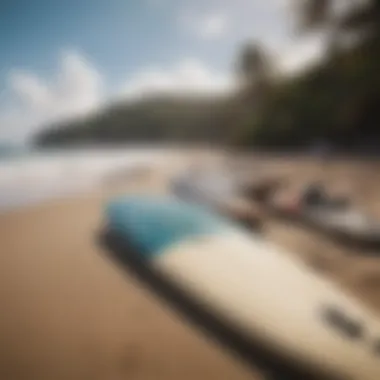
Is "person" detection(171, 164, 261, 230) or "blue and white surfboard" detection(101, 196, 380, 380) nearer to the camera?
"blue and white surfboard" detection(101, 196, 380, 380)

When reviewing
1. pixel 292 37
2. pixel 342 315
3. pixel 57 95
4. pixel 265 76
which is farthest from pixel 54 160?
pixel 342 315

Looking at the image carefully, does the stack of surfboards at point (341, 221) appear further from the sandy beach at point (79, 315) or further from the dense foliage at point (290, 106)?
the sandy beach at point (79, 315)

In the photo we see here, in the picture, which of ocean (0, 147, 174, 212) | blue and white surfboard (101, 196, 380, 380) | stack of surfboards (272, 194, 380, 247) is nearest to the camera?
blue and white surfboard (101, 196, 380, 380)

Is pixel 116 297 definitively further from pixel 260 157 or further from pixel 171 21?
pixel 171 21

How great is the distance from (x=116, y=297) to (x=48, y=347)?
0.64 feet

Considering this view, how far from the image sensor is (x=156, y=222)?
1146 millimetres

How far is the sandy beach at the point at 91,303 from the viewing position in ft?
3.33

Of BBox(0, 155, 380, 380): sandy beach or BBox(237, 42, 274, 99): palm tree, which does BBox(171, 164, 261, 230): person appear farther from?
BBox(237, 42, 274, 99): palm tree

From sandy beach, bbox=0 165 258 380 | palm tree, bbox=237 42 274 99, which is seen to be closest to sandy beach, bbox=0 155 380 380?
sandy beach, bbox=0 165 258 380

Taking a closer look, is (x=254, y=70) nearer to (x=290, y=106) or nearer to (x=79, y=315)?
(x=290, y=106)

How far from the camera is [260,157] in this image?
114cm

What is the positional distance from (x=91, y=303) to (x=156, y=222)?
0.25 m

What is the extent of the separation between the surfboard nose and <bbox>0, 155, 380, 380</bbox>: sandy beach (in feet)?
0.12

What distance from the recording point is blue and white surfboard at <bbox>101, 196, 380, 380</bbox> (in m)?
0.93
